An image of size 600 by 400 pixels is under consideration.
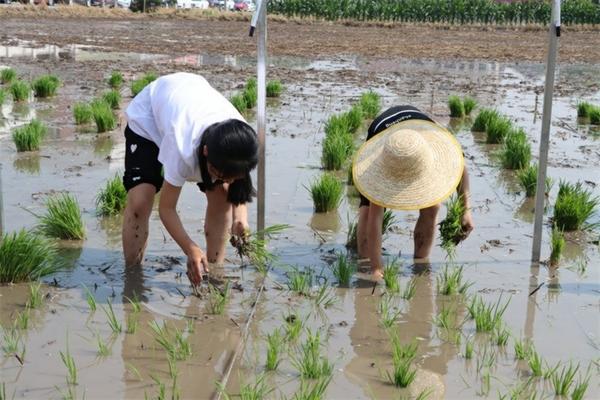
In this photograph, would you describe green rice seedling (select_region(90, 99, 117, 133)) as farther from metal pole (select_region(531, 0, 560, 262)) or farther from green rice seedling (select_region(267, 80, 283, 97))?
metal pole (select_region(531, 0, 560, 262))

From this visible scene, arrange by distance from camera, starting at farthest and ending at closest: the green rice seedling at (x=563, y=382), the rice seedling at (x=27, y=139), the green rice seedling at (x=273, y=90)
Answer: the green rice seedling at (x=273, y=90)
the rice seedling at (x=27, y=139)
the green rice seedling at (x=563, y=382)

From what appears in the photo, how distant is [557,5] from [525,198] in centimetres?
217

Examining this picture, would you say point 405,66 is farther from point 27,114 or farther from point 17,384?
point 17,384

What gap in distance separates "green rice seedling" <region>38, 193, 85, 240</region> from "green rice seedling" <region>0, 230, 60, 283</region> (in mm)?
614

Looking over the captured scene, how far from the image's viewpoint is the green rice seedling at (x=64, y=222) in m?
5.32

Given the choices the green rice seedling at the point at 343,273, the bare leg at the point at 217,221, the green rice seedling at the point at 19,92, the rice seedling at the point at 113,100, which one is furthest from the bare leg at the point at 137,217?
the green rice seedling at the point at 19,92

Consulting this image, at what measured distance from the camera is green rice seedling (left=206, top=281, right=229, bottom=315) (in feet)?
14.2

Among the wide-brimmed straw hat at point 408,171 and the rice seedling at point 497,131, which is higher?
the wide-brimmed straw hat at point 408,171

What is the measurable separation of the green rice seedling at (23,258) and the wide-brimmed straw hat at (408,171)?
1695 millimetres

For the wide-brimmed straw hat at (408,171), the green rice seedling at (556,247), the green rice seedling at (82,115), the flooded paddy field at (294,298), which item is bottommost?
the flooded paddy field at (294,298)

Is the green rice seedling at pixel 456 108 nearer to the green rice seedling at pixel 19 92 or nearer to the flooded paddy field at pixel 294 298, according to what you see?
the flooded paddy field at pixel 294 298

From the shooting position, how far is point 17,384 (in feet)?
11.2

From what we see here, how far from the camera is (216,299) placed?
174 inches

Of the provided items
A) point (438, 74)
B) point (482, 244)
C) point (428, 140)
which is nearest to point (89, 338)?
point (428, 140)
